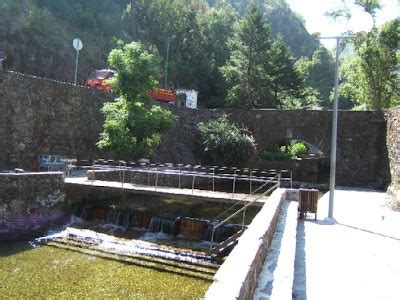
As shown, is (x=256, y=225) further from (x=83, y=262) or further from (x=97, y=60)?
(x=97, y=60)

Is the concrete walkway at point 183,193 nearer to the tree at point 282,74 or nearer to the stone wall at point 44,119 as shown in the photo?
the stone wall at point 44,119

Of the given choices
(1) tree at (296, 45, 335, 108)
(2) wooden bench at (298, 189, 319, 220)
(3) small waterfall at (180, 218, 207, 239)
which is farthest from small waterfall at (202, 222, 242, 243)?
(1) tree at (296, 45, 335, 108)

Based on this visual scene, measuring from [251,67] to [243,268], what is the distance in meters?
31.0

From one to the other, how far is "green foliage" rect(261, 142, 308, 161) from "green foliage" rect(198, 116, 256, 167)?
17.2 ft

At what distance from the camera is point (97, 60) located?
36.6 metres

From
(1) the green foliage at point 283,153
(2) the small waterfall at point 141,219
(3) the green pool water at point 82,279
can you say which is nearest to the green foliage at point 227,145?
(1) the green foliage at point 283,153

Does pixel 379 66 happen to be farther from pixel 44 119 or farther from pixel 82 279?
pixel 82 279

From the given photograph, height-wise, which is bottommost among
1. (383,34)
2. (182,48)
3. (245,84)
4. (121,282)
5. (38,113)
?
(121,282)

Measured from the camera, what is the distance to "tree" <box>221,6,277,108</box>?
33625mm

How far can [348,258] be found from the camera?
24.6 ft

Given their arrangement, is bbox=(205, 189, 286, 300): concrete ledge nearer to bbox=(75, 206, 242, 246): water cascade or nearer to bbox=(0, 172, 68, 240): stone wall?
bbox=(75, 206, 242, 246): water cascade

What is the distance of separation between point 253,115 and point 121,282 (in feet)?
59.1

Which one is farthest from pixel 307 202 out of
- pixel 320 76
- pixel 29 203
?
pixel 320 76

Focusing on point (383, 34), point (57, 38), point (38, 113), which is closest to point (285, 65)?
point (383, 34)
